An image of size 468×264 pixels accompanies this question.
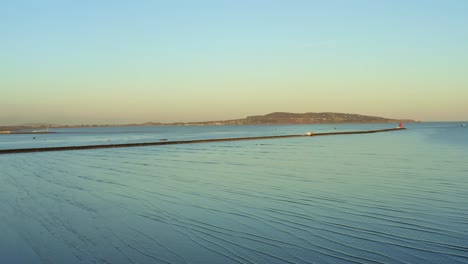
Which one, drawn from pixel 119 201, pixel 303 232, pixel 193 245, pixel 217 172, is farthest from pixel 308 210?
pixel 217 172

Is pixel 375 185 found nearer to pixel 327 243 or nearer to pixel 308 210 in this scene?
pixel 308 210

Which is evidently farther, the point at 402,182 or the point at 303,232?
the point at 402,182

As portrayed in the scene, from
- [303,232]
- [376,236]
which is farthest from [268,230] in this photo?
[376,236]

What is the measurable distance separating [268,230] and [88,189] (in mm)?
10132

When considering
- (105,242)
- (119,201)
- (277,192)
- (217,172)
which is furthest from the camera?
(217,172)

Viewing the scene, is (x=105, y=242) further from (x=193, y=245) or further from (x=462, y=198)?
(x=462, y=198)

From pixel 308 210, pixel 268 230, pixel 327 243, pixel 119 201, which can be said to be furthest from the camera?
pixel 119 201

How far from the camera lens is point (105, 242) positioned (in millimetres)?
9086

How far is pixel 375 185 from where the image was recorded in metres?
16.1

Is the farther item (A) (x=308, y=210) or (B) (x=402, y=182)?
(B) (x=402, y=182)

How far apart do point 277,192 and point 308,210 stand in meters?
3.42

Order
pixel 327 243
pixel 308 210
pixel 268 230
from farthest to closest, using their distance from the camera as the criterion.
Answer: pixel 308 210, pixel 268 230, pixel 327 243

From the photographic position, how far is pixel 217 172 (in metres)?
22.8

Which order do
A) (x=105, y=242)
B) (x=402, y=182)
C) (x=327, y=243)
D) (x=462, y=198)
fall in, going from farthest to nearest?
1. (x=402, y=182)
2. (x=462, y=198)
3. (x=105, y=242)
4. (x=327, y=243)
